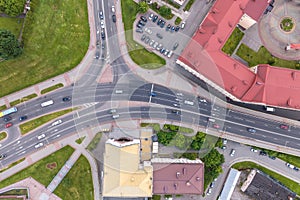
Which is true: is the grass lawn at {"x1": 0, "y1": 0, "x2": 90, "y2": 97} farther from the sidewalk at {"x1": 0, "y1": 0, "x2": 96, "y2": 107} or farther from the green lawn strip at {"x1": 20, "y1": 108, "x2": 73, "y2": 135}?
the green lawn strip at {"x1": 20, "y1": 108, "x2": 73, "y2": 135}

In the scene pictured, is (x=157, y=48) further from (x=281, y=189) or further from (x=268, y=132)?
(x=281, y=189)

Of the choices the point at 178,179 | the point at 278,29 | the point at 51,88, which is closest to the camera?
the point at 178,179

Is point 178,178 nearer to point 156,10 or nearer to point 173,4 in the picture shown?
point 156,10

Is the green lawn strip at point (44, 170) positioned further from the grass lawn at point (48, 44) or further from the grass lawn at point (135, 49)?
the grass lawn at point (135, 49)

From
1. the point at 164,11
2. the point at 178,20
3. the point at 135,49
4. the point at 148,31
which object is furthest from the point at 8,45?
the point at 178,20

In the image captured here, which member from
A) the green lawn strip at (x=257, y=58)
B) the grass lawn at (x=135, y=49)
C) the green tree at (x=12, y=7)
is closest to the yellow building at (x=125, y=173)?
the grass lawn at (x=135, y=49)
